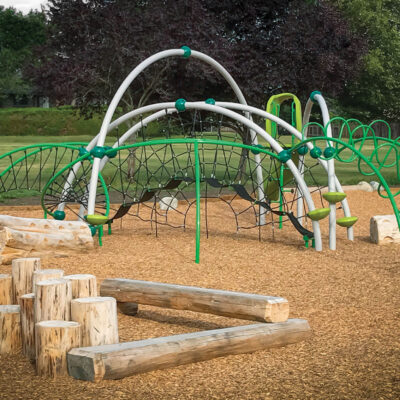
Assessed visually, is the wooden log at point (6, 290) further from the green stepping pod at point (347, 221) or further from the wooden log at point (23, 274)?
the green stepping pod at point (347, 221)

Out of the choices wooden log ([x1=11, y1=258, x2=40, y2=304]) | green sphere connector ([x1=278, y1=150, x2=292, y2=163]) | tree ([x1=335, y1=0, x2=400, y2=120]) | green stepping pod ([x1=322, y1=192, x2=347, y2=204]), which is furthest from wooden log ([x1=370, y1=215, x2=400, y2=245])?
tree ([x1=335, y1=0, x2=400, y2=120])

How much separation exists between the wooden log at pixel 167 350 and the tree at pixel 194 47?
1087 cm

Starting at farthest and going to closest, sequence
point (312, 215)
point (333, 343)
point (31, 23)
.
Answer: point (31, 23), point (312, 215), point (333, 343)

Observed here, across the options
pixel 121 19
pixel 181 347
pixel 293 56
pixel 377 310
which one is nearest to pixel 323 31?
pixel 293 56

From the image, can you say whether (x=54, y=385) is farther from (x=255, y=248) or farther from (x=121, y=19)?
(x=121, y=19)

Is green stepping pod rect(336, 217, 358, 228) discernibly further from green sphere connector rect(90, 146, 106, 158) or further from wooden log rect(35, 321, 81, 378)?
wooden log rect(35, 321, 81, 378)

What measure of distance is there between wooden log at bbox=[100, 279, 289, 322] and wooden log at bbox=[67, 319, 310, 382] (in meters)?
0.10

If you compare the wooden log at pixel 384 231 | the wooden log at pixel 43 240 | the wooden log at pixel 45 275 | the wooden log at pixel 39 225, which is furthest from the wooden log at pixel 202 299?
the wooden log at pixel 384 231

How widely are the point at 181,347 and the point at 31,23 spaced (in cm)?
4893

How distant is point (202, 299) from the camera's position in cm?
464

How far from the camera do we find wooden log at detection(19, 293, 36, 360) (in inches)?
162

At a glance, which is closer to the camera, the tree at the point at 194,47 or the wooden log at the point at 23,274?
the wooden log at the point at 23,274

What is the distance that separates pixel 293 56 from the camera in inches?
630

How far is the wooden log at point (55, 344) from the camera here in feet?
12.5
